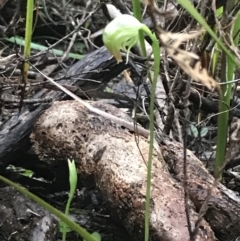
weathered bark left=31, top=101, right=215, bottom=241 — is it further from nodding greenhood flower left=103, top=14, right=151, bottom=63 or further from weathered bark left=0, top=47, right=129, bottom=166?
nodding greenhood flower left=103, top=14, right=151, bottom=63

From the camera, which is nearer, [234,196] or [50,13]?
[234,196]

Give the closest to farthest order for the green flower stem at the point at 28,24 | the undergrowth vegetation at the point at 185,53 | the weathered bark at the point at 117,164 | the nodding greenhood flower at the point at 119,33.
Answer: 1. the undergrowth vegetation at the point at 185,53
2. the nodding greenhood flower at the point at 119,33
3. the weathered bark at the point at 117,164
4. the green flower stem at the point at 28,24

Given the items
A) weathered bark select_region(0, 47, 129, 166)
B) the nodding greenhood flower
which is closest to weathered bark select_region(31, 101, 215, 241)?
weathered bark select_region(0, 47, 129, 166)

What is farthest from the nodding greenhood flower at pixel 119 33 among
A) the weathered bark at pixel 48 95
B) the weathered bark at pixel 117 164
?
the weathered bark at pixel 48 95

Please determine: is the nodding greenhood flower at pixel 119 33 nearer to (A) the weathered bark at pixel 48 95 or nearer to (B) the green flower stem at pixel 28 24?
(B) the green flower stem at pixel 28 24

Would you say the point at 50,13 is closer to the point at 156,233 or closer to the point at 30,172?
the point at 30,172

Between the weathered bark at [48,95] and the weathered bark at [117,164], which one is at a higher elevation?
the weathered bark at [48,95]

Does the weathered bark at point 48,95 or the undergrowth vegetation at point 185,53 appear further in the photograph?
the weathered bark at point 48,95

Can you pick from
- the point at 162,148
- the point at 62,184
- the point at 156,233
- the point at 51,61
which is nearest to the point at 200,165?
the point at 162,148
